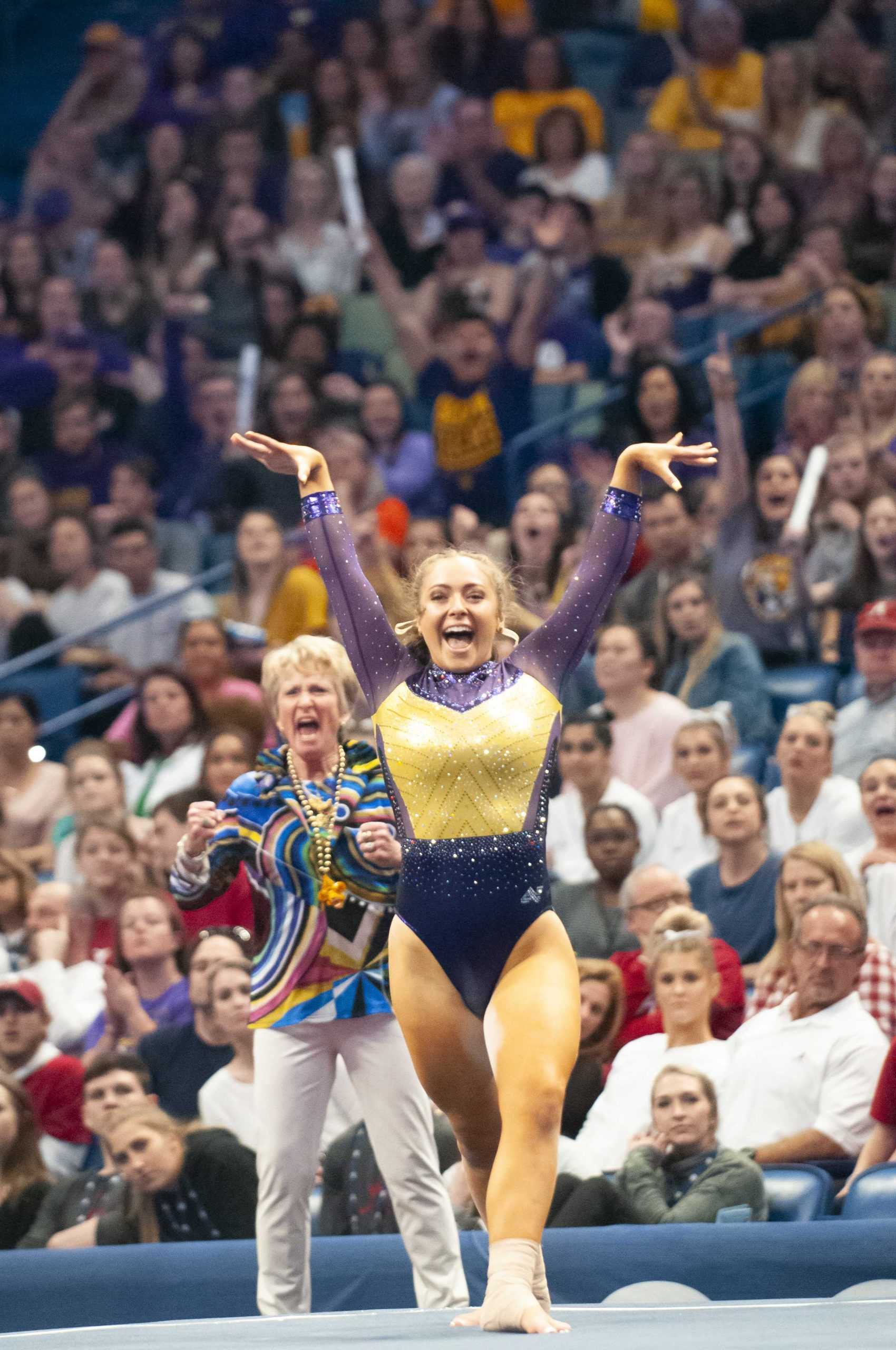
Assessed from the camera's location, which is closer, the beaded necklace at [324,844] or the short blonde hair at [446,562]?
the short blonde hair at [446,562]

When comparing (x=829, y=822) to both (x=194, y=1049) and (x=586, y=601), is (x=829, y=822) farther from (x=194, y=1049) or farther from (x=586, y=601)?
(x=586, y=601)

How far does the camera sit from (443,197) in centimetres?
1130

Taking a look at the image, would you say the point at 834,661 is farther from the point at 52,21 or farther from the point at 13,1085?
the point at 52,21

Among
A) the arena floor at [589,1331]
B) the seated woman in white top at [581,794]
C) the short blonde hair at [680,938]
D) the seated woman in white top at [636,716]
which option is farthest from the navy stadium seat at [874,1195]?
the seated woman in white top at [636,716]

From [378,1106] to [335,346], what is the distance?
251 inches

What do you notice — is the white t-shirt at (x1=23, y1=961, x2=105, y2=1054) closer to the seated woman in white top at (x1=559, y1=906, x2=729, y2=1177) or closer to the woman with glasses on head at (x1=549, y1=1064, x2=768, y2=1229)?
the seated woman in white top at (x1=559, y1=906, x2=729, y2=1177)

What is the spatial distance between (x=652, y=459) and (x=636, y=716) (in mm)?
3389

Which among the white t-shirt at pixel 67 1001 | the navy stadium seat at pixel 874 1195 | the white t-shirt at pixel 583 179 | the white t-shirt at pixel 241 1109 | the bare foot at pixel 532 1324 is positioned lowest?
the white t-shirt at pixel 67 1001

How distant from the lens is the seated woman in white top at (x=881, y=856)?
6.27 meters

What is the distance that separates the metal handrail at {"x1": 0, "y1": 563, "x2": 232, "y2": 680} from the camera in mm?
9367

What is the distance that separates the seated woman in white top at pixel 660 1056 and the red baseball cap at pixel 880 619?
67.9 inches

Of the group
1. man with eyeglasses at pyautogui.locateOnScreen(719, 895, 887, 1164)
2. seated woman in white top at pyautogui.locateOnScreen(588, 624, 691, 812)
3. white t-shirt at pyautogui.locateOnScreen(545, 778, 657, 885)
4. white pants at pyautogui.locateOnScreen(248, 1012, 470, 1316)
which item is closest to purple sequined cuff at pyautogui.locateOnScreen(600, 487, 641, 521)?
white pants at pyautogui.locateOnScreen(248, 1012, 470, 1316)

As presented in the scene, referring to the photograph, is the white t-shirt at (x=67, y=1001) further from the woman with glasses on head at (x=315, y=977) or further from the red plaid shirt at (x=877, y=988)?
the red plaid shirt at (x=877, y=988)

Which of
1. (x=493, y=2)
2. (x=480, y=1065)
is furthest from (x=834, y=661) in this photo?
(x=493, y=2)
